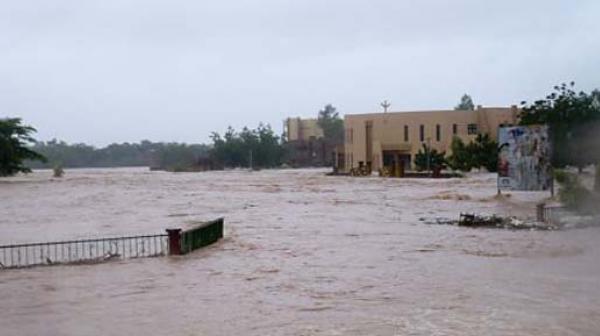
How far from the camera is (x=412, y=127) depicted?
8719 centimetres

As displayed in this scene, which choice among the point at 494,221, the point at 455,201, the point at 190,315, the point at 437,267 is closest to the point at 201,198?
the point at 455,201

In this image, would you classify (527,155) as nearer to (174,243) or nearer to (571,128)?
(571,128)

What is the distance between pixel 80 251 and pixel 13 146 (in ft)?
182

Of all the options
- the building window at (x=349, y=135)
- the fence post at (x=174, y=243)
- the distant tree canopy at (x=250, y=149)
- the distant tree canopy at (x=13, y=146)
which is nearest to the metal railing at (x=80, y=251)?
the fence post at (x=174, y=243)

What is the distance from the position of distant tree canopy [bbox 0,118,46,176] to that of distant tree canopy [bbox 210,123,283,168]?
52877 mm

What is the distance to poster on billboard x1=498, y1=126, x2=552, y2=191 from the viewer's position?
106 ft

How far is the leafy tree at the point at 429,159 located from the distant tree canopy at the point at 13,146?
35.0m

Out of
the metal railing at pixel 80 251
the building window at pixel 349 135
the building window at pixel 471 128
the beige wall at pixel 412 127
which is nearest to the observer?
the metal railing at pixel 80 251

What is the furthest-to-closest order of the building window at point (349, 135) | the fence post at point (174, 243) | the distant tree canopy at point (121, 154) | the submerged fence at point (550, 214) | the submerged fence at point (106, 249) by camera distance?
the distant tree canopy at point (121, 154) < the building window at point (349, 135) < the submerged fence at point (550, 214) < the fence post at point (174, 243) < the submerged fence at point (106, 249)

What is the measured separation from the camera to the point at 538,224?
863 inches

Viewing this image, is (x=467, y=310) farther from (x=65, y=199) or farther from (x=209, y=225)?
(x=65, y=199)

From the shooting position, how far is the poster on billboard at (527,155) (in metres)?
32.4

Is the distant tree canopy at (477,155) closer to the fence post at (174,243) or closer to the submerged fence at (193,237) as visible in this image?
the submerged fence at (193,237)

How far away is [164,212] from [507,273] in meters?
19.2
